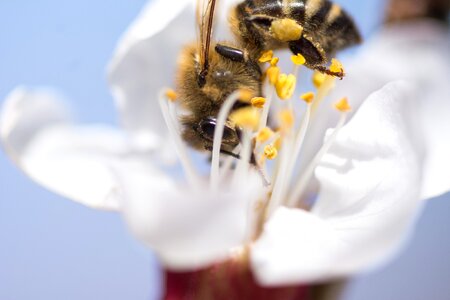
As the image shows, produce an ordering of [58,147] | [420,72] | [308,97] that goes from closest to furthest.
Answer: [308,97] < [58,147] < [420,72]

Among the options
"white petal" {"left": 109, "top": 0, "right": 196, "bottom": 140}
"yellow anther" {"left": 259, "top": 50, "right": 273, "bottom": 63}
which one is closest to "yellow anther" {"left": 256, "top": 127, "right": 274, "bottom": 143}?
"yellow anther" {"left": 259, "top": 50, "right": 273, "bottom": 63}

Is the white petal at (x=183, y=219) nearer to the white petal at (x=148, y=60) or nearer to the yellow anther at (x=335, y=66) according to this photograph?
the yellow anther at (x=335, y=66)

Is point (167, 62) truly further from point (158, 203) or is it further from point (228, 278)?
point (158, 203)

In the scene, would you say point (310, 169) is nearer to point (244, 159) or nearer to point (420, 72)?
point (244, 159)

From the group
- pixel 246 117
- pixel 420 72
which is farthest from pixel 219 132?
pixel 420 72

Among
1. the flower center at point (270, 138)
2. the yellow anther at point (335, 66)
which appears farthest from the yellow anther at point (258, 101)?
the yellow anther at point (335, 66)

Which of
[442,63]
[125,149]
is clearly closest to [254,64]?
[125,149]
